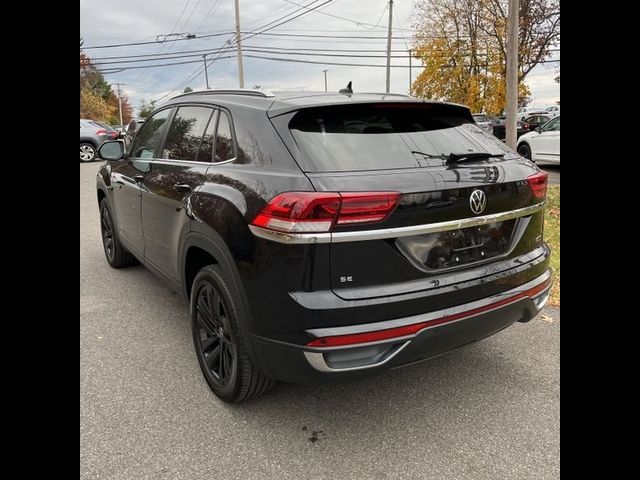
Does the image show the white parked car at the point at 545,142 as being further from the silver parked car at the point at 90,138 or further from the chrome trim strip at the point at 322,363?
the silver parked car at the point at 90,138

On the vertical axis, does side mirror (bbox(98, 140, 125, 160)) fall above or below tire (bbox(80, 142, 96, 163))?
below

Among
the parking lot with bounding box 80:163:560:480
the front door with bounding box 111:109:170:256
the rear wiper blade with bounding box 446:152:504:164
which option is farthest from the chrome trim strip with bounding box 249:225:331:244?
the front door with bounding box 111:109:170:256

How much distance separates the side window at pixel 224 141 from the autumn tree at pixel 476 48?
69.3 feet

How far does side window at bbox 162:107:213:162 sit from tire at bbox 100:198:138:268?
183 centimetres

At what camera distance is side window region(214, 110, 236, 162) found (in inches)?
104

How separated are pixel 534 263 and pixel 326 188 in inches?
51.6

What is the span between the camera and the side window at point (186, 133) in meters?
3.07

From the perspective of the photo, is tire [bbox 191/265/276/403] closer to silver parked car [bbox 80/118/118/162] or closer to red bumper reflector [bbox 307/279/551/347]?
red bumper reflector [bbox 307/279/551/347]

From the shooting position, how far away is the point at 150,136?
3.94 metres

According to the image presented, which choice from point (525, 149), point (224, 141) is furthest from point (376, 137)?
point (525, 149)
